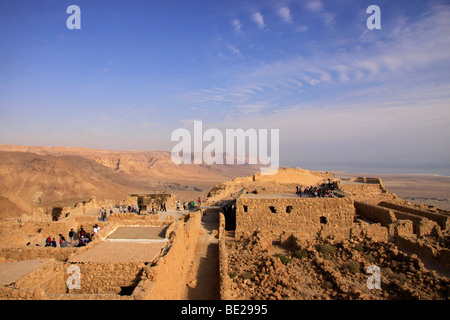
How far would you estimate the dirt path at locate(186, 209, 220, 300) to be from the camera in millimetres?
9273

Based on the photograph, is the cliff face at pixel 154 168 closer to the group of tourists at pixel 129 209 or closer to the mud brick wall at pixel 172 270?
the group of tourists at pixel 129 209

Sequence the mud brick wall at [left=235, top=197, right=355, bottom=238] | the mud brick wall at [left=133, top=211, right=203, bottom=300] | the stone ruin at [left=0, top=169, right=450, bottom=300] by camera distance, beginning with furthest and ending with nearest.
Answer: the mud brick wall at [left=235, top=197, right=355, bottom=238] → the stone ruin at [left=0, top=169, right=450, bottom=300] → the mud brick wall at [left=133, top=211, right=203, bottom=300]

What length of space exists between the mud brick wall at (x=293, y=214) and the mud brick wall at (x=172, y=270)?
3.00m

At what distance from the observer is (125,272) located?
8.18 meters

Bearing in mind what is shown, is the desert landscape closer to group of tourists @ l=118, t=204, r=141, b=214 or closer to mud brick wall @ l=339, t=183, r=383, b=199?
group of tourists @ l=118, t=204, r=141, b=214

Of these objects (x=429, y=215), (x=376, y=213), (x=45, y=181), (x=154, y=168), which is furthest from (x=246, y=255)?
(x=154, y=168)

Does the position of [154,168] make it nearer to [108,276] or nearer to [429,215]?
[429,215]

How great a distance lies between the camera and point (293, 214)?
14.8 m

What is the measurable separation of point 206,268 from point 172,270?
309cm

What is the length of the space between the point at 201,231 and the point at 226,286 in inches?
284

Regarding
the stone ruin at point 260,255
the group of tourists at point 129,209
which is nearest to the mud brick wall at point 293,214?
the stone ruin at point 260,255

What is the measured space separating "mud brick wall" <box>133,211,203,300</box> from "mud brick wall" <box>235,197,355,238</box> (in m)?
3.00

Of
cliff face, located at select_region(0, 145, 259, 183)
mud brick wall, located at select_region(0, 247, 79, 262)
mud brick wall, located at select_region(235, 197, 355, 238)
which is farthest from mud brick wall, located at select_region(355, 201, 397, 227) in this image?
cliff face, located at select_region(0, 145, 259, 183)

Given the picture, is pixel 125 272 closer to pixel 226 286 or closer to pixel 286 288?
pixel 226 286
